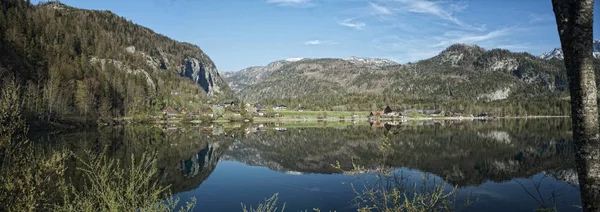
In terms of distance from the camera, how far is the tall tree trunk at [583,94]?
3783mm

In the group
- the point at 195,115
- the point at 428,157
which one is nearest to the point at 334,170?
the point at 428,157

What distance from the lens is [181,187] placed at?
26.8 metres

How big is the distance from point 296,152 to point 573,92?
49.3m

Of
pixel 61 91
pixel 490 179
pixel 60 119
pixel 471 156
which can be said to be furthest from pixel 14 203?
pixel 61 91

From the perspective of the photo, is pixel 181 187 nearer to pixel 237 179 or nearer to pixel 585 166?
pixel 237 179

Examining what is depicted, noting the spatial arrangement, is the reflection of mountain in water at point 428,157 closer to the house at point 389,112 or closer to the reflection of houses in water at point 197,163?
the reflection of houses in water at point 197,163

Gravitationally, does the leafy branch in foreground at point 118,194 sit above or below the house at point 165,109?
below

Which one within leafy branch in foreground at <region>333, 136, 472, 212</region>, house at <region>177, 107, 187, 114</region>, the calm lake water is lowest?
the calm lake water

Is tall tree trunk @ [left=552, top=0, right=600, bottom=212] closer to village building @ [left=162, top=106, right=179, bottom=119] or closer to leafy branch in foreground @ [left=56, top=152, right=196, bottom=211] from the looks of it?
leafy branch in foreground @ [left=56, top=152, right=196, bottom=211]

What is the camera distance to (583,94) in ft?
12.6

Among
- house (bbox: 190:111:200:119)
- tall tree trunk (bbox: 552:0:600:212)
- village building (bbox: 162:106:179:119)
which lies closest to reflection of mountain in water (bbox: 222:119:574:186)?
tall tree trunk (bbox: 552:0:600:212)

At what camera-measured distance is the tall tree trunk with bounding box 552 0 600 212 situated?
378cm

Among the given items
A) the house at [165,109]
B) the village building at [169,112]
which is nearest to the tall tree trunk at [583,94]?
the village building at [169,112]

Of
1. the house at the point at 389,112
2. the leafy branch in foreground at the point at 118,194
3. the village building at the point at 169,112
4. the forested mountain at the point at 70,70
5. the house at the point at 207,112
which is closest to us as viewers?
the leafy branch in foreground at the point at 118,194
